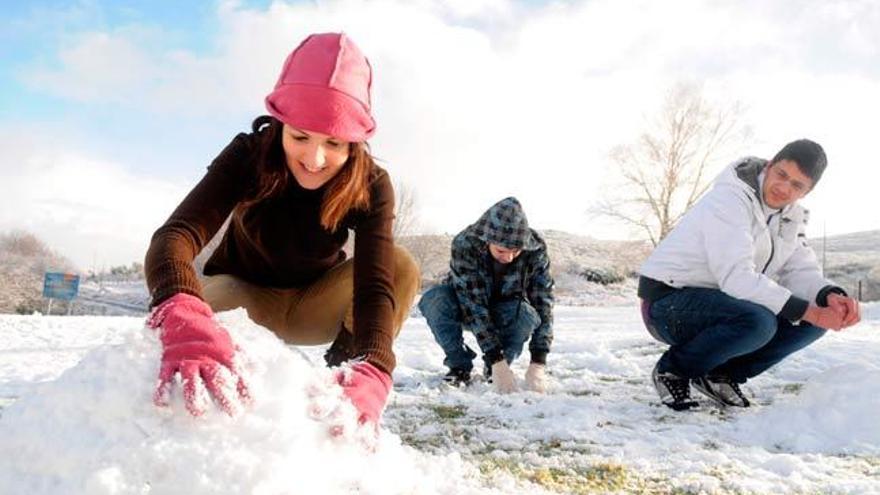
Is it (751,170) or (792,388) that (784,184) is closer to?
(751,170)

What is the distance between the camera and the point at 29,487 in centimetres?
123

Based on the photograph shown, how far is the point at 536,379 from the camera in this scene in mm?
3578

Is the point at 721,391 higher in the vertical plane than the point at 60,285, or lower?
higher

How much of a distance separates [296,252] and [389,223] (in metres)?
0.52

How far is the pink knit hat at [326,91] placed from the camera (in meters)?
1.97

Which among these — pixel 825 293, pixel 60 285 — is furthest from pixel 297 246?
pixel 60 285

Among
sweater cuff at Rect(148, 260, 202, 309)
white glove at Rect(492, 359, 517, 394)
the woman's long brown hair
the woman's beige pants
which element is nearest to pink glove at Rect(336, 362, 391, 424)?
sweater cuff at Rect(148, 260, 202, 309)

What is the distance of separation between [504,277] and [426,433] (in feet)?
4.87

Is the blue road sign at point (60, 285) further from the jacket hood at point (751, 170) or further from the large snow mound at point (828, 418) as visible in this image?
the large snow mound at point (828, 418)

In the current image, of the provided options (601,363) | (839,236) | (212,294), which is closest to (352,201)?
(212,294)

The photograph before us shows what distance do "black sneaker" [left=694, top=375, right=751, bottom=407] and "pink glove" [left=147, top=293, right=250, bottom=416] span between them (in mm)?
2423

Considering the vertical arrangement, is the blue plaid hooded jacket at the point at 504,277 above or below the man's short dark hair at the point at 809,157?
below

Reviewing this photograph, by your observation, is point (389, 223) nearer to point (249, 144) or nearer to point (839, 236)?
point (249, 144)

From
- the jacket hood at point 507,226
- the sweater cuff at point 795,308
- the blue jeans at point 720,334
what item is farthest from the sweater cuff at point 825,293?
the jacket hood at point 507,226
